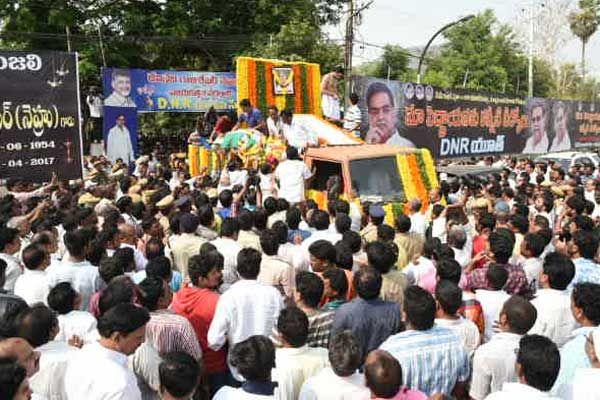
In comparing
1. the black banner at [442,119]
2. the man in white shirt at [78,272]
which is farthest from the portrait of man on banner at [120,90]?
the man in white shirt at [78,272]

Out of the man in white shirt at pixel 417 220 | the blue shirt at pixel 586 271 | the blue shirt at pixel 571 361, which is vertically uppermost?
the man in white shirt at pixel 417 220

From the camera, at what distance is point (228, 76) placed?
21734 mm

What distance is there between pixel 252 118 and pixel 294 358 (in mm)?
8282

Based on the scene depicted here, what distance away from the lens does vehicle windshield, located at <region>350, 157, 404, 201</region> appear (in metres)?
9.16

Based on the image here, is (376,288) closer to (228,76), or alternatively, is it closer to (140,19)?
(228,76)

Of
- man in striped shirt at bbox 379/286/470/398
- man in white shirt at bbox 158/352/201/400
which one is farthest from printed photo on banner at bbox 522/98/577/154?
man in white shirt at bbox 158/352/201/400

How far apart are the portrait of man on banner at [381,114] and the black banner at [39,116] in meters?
8.91

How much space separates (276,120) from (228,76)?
11.0 m

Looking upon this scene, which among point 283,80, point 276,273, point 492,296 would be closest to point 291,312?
point 276,273

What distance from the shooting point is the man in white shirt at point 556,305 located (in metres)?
4.45

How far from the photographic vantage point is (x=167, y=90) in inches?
796

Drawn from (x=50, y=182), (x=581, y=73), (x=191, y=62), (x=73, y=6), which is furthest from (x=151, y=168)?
(x=581, y=73)

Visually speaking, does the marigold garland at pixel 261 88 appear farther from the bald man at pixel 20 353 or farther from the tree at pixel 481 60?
the tree at pixel 481 60

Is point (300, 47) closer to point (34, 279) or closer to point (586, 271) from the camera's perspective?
point (586, 271)
